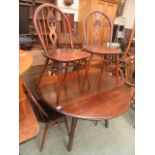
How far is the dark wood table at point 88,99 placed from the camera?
134cm

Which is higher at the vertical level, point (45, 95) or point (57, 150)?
point (45, 95)

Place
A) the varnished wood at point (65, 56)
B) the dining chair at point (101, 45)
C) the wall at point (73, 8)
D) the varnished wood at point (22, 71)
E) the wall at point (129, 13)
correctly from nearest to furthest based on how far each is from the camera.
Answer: the varnished wood at point (22, 71) → the varnished wood at point (65, 56) → the dining chair at point (101, 45) → the wall at point (73, 8) → the wall at point (129, 13)

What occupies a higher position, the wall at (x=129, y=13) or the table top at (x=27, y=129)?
the wall at (x=129, y=13)

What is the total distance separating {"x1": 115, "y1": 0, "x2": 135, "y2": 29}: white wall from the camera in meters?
4.54

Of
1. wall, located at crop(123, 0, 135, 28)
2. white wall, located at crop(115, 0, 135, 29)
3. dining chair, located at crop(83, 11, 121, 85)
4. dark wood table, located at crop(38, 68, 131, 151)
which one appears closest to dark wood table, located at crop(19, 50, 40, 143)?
dark wood table, located at crop(38, 68, 131, 151)

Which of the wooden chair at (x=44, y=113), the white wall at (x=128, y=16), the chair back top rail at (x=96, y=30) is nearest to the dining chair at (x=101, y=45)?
the chair back top rail at (x=96, y=30)

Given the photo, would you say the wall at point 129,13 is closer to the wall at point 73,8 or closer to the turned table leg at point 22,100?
the wall at point 73,8

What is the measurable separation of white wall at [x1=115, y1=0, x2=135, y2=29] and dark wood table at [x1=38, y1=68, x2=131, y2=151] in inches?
A: 129

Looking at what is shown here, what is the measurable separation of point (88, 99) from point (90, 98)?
31mm

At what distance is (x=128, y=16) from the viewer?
187 inches
